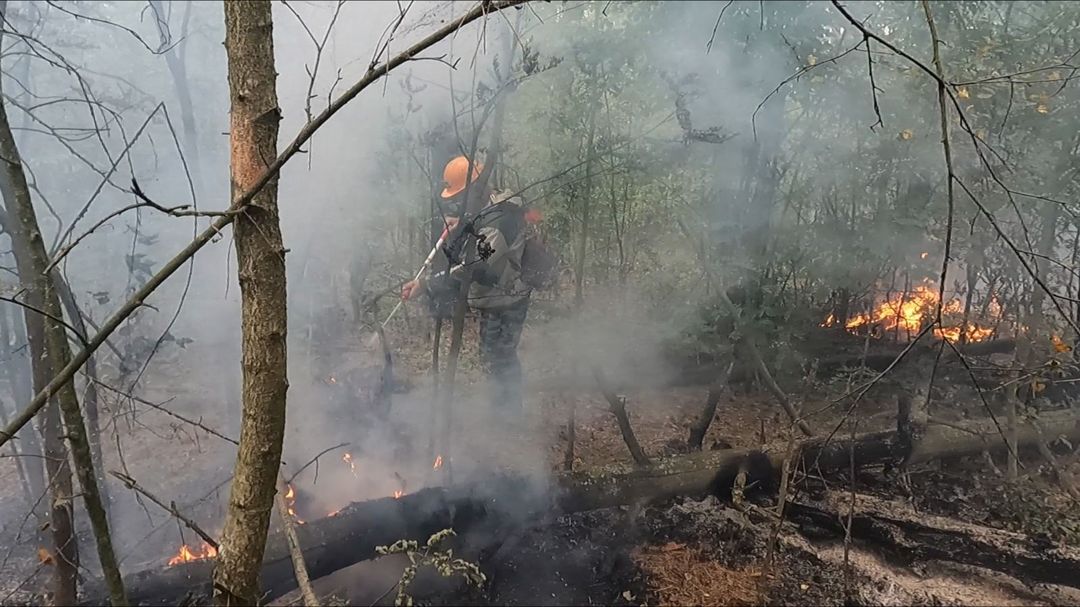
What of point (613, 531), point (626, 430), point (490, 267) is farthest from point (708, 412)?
point (490, 267)

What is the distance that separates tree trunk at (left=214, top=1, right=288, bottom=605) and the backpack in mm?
3784

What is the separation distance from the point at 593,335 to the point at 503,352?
178cm

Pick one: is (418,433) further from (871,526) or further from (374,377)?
(871,526)

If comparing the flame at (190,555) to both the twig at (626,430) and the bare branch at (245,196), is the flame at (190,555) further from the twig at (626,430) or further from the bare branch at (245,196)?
the twig at (626,430)

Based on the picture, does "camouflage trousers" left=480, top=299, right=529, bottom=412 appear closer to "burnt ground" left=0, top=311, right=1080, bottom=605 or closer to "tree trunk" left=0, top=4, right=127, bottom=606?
"burnt ground" left=0, top=311, right=1080, bottom=605

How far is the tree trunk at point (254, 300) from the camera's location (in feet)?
5.49

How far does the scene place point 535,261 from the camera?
18.1 feet

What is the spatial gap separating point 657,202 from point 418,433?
154 inches

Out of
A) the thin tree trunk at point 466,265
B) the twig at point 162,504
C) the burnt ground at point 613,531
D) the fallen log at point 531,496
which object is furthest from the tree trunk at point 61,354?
the thin tree trunk at point 466,265

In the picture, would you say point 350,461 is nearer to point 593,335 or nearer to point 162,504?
point 162,504

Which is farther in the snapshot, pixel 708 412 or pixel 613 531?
pixel 708 412

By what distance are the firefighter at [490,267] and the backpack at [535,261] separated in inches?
2.2

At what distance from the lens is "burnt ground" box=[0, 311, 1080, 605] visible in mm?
3877

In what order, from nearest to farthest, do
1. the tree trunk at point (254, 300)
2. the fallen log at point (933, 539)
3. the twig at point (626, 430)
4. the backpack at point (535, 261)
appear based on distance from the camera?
the tree trunk at point (254, 300) < the fallen log at point (933, 539) < the twig at point (626, 430) < the backpack at point (535, 261)
